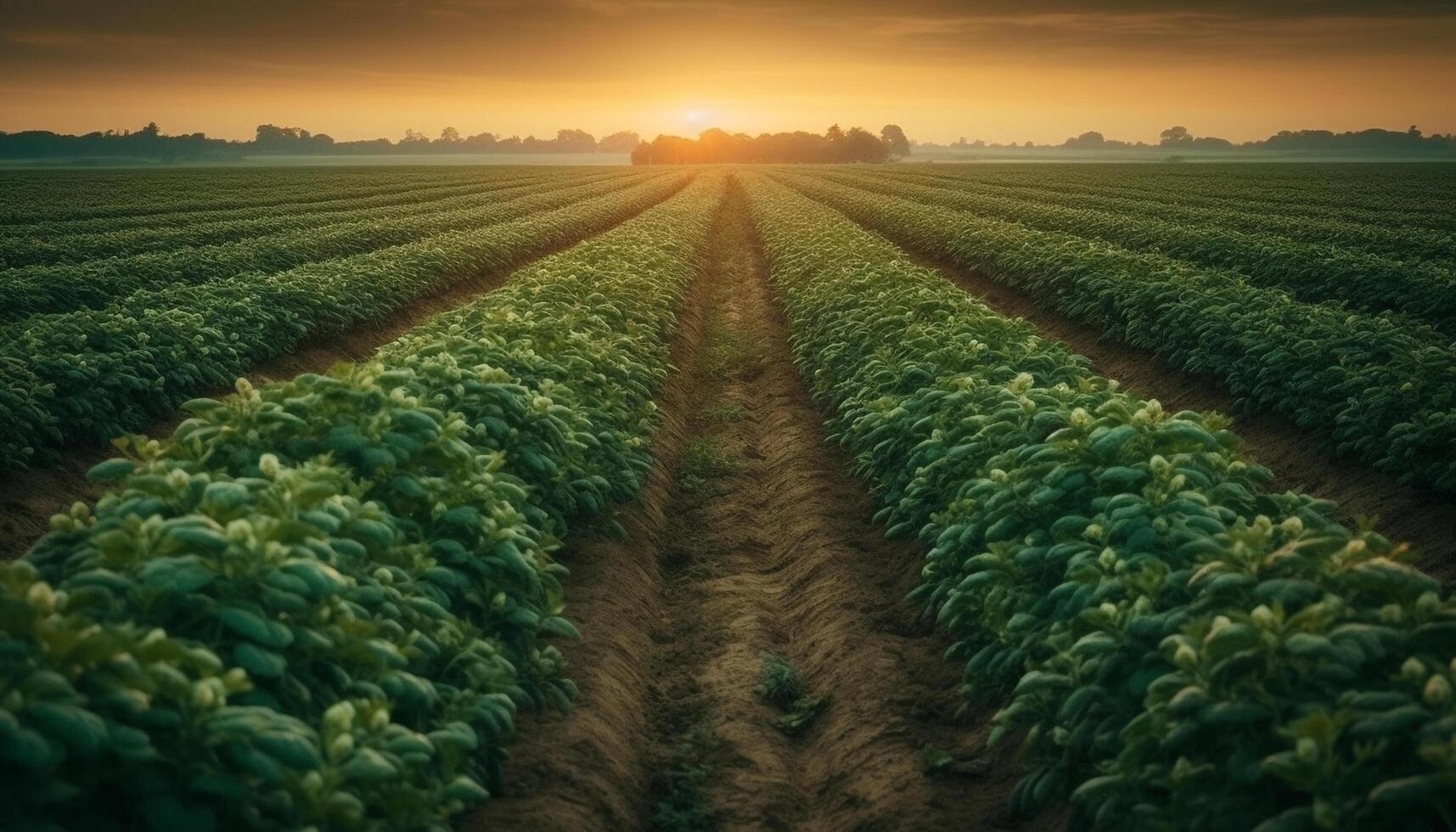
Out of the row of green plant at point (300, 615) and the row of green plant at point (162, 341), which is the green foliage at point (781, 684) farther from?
the row of green plant at point (162, 341)

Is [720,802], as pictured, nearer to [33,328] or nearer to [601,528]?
[601,528]

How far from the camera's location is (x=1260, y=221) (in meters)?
30.4

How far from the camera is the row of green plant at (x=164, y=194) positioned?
123 feet

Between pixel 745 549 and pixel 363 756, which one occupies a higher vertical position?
pixel 363 756

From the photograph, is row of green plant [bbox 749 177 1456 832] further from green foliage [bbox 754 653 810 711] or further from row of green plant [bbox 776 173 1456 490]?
row of green plant [bbox 776 173 1456 490]

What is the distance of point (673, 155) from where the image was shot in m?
181

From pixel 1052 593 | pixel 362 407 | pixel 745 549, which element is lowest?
pixel 745 549

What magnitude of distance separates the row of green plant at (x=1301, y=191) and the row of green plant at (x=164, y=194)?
39.1 m

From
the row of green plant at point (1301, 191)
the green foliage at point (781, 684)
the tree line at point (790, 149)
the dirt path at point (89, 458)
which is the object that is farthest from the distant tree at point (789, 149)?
the green foliage at point (781, 684)

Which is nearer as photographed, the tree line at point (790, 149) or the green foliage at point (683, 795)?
the green foliage at point (683, 795)

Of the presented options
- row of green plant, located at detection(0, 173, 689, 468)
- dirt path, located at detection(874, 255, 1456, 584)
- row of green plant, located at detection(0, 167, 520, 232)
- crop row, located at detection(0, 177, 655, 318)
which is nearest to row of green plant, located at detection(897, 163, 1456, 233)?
dirt path, located at detection(874, 255, 1456, 584)

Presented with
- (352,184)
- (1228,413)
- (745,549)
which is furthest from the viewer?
(352,184)

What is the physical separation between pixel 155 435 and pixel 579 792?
8.62 m

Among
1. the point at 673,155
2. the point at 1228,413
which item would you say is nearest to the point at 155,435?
the point at 1228,413
